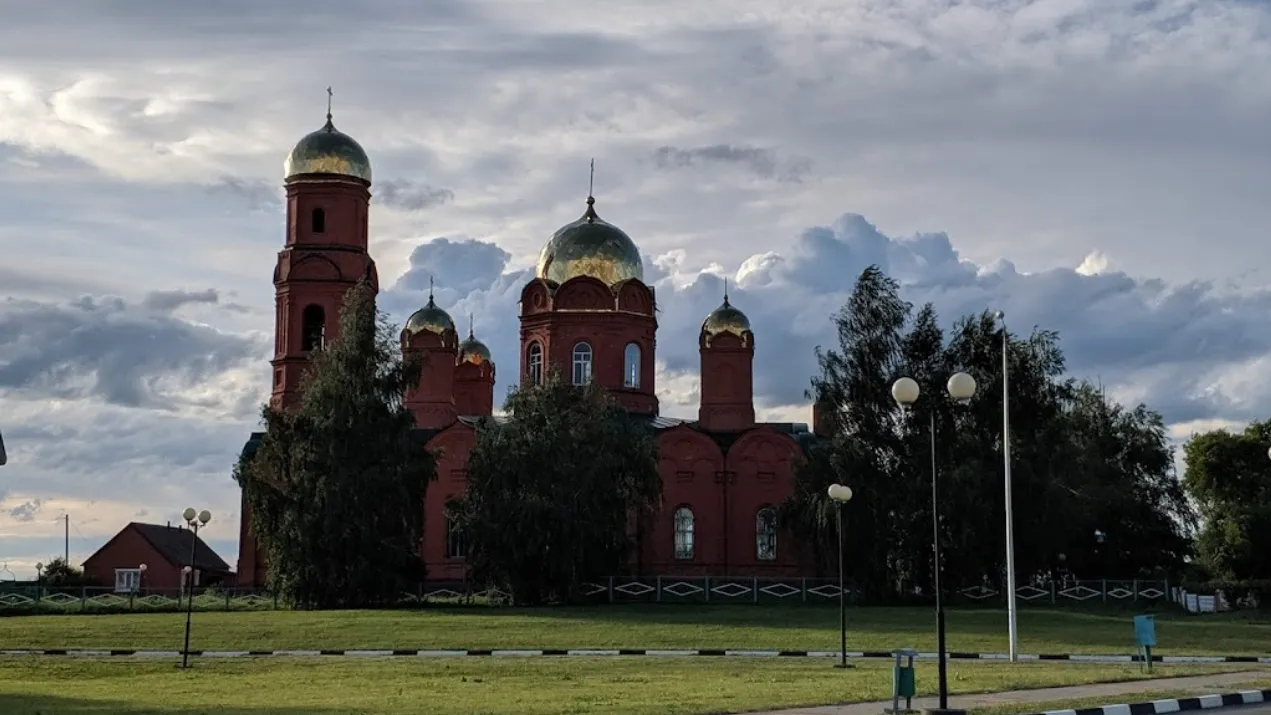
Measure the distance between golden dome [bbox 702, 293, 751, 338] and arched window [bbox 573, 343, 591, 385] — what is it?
14.9 ft

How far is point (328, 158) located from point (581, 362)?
1211 cm

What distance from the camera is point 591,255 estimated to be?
64.8 meters

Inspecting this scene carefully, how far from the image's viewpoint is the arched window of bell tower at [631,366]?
212 ft

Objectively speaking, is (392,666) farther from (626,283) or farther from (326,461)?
(626,283)

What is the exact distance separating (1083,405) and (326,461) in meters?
31.1

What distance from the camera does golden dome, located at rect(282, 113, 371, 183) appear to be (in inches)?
2454

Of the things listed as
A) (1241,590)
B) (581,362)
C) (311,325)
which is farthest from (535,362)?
(1241,590)

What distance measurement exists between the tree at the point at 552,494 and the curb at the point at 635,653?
42.6ft

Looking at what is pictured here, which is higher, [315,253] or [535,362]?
[315,253]

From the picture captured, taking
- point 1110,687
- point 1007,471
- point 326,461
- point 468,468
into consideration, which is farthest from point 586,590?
point 1110,687

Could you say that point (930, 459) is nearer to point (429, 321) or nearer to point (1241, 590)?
point (1241, 590)

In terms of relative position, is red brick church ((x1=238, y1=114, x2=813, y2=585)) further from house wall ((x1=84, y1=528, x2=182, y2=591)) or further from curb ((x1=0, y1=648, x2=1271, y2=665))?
curb ((x1=0, y1=648, x2=1271, y2=665))

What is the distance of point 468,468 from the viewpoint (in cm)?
5419

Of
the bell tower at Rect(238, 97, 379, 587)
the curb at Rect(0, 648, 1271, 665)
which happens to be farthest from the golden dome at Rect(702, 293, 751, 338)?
the curb at Rect(0, 648, 1271, 665)
